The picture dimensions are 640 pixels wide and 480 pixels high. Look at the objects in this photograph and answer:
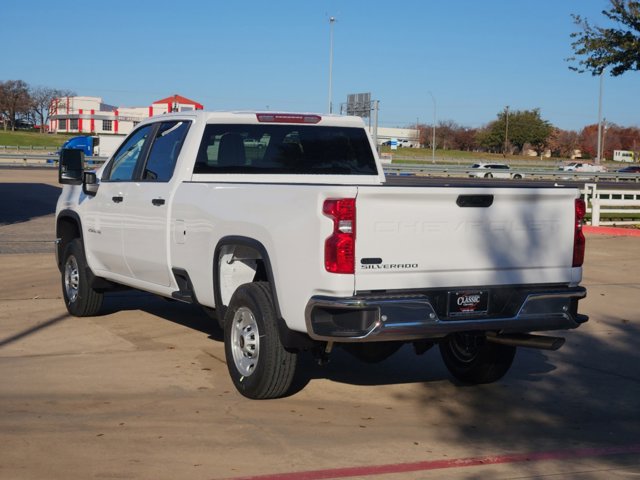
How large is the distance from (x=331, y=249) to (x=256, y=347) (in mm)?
1228

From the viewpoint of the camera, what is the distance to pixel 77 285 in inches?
392

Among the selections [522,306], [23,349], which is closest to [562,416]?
[522,306]

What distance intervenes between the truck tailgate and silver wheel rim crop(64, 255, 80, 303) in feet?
15.9

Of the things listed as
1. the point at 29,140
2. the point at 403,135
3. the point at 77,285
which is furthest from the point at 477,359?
the point at 403,135

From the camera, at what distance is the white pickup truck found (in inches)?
236

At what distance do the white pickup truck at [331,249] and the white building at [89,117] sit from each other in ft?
358

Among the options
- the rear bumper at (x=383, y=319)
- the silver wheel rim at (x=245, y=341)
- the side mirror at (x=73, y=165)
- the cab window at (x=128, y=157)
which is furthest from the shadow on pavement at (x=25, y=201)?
the rear bumper at (x=383, y=319)

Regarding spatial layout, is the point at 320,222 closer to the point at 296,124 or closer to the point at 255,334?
the point at 255,334

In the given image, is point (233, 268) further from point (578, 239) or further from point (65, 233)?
point (65, 233)

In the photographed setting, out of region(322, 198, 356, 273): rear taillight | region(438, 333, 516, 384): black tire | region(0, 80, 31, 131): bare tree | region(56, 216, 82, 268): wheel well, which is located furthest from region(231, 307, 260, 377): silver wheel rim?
region(0, 80, 31, 131): bare tree

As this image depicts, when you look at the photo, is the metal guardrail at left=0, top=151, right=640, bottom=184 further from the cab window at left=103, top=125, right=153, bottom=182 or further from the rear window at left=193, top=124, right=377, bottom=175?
the rear window at left=193, top=124, right=377, bottom=175

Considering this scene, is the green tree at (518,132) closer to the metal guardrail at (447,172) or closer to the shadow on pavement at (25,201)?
the metal guardrail at (447,172)

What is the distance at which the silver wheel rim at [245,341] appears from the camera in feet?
22.3

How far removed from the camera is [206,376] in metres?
7.66
